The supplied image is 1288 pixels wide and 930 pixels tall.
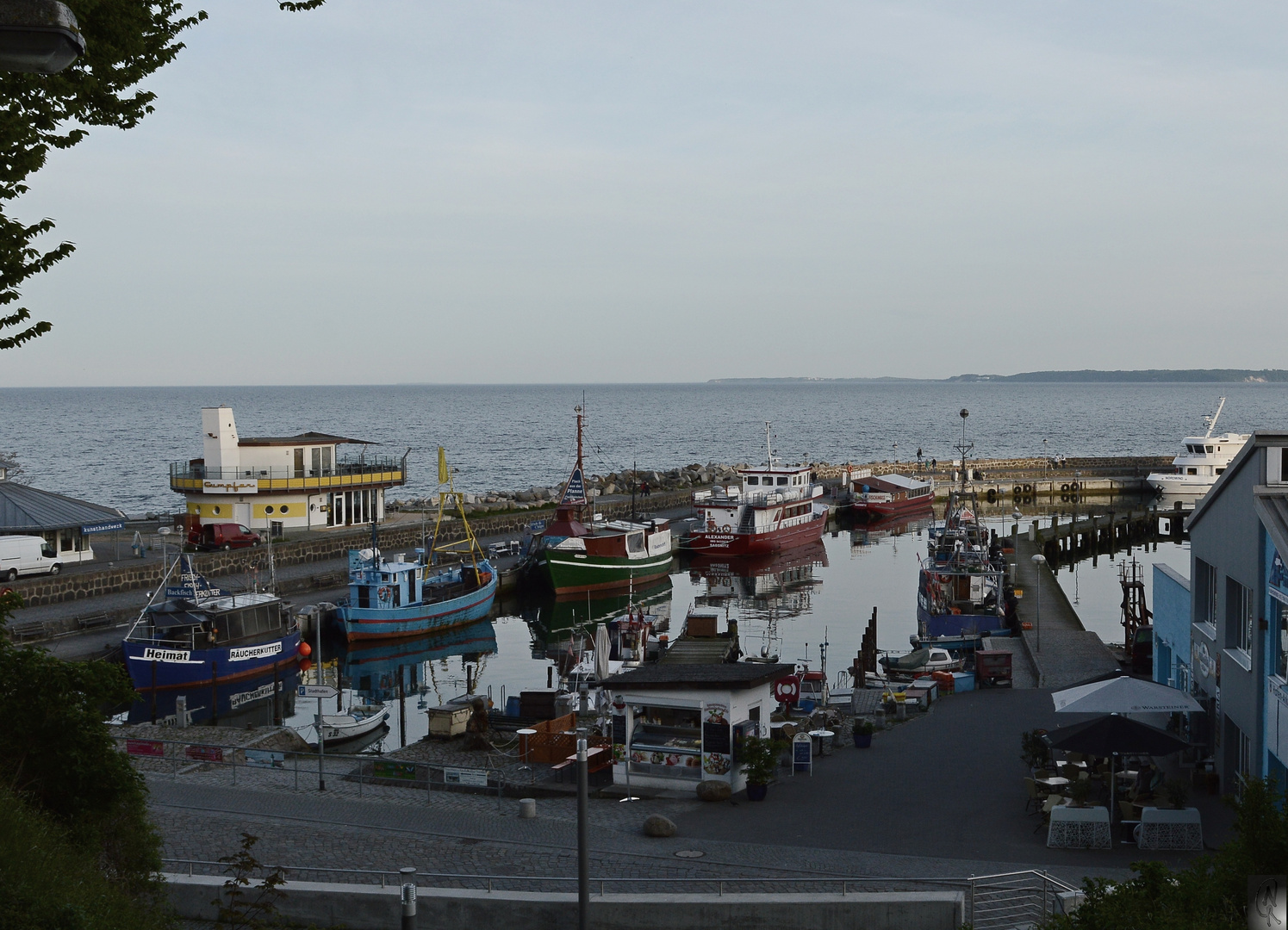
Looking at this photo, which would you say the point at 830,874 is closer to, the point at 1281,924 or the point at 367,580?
the point at 1281,924

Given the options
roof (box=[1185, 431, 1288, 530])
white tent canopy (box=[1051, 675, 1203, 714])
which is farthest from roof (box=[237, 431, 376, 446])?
white tent canopy (box=[1051, 675, 1203, 714])

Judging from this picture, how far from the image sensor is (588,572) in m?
53.0

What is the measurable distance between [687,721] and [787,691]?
372 inches

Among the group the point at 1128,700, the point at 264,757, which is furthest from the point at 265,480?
the point at 1128,700

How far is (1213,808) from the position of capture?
727 inches

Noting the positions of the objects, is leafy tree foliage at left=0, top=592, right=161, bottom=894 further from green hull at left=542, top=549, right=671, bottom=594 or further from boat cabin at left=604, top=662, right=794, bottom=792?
green hull at left=542, top=549, right=671, bottom=594

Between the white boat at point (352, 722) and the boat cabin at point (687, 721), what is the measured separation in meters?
11.2

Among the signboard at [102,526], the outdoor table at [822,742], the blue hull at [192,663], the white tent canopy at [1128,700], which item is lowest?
the blue hull at [192,663]

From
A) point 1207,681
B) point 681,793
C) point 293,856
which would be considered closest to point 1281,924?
point 293,856

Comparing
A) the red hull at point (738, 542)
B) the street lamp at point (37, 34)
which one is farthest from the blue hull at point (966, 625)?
the street lamp at point (37, 34)

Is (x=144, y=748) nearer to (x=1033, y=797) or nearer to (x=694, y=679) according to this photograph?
(x=694, y=679)

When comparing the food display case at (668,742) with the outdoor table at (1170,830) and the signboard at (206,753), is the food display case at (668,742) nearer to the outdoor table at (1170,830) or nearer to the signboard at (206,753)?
the outdoor table at (1170,830)

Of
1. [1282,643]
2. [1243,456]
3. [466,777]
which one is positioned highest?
[1243,456]

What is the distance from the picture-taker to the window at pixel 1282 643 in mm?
16391
